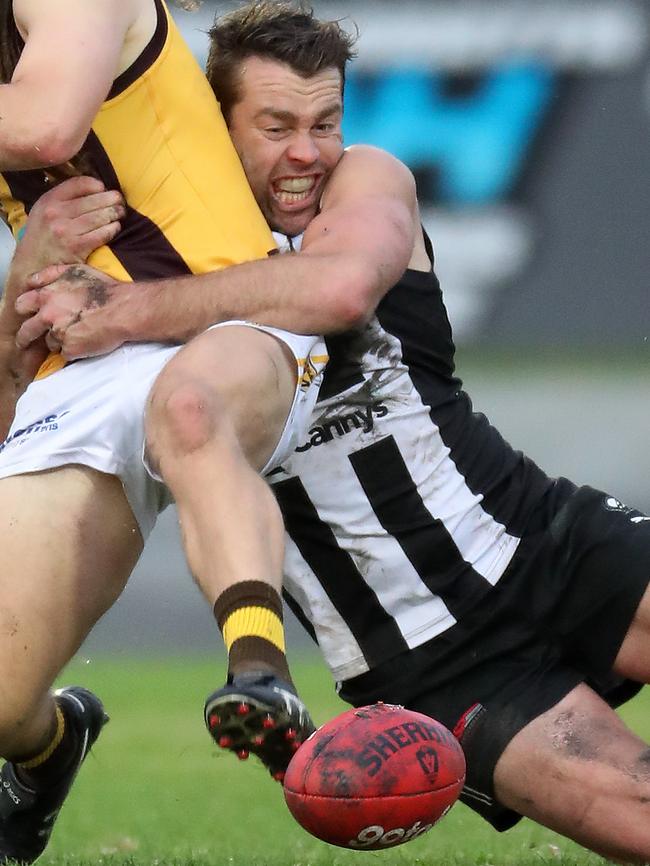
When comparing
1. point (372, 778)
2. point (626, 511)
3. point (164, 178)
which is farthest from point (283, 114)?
point (372, 778)

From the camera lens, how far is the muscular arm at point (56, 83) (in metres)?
3.47

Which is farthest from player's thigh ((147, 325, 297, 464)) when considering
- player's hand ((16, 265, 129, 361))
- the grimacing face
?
the grimacing face

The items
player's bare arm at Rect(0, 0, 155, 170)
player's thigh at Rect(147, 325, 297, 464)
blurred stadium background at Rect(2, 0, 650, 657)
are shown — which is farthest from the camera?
blurred stadium background at Rect(2, 0, 650, 657)

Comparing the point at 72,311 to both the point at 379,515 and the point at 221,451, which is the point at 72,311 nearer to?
the point at 221,451

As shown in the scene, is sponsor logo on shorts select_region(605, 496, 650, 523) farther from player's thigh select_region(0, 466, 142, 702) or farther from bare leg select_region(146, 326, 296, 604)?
player's thigh select_region(0, 466, 142, 702)

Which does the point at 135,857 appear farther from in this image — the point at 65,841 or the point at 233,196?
the point at 233,196

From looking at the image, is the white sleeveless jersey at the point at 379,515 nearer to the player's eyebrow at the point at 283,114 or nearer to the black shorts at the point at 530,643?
the black shorts at the point at 530,643

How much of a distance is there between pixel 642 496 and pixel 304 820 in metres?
7.78

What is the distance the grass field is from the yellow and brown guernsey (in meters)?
1.20

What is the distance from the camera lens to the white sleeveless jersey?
4.12 m

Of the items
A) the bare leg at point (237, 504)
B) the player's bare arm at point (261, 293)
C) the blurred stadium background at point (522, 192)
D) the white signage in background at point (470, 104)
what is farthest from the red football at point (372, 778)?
the white signage in background at point (470, 104)

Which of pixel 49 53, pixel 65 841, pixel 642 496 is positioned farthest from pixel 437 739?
pixel 642 496

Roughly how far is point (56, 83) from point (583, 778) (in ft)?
6.71

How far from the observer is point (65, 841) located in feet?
17.2
